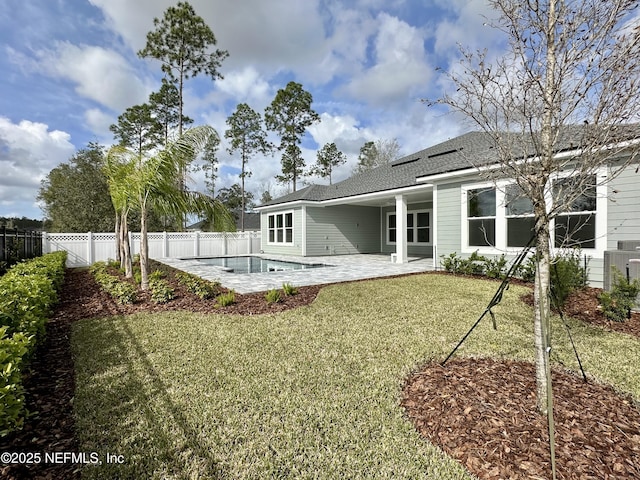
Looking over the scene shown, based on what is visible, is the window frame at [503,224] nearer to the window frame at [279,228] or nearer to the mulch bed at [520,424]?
the mulch bed at [520,424]

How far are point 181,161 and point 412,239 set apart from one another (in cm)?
1274

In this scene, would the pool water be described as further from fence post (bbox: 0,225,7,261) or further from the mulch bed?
the mulch bed

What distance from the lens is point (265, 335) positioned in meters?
4.53

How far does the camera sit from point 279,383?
309 cm

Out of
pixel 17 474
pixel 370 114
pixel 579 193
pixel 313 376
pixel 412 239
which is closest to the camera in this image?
pixel 17 474

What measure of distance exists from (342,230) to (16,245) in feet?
45.0

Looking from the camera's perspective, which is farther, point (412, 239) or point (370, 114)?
point (370, 114)

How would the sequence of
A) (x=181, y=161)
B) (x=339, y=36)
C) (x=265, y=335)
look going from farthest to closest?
1. (x=339, y=36)
2. (x=181, y=161)
3. (x=265, y=335)

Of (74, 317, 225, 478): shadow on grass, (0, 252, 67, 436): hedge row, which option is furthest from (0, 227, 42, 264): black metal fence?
(74, 317, 225, 478): shadow on grass

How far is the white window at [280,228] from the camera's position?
18.2 metres

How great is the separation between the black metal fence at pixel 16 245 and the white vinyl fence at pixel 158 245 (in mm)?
1703

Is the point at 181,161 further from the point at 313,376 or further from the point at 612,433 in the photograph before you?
the point at 612,433

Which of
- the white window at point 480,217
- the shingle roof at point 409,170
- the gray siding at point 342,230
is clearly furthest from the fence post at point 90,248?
Result: the white window at point 480,217

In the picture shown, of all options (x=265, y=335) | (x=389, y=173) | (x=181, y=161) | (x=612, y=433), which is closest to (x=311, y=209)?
(x=389, y=173)
